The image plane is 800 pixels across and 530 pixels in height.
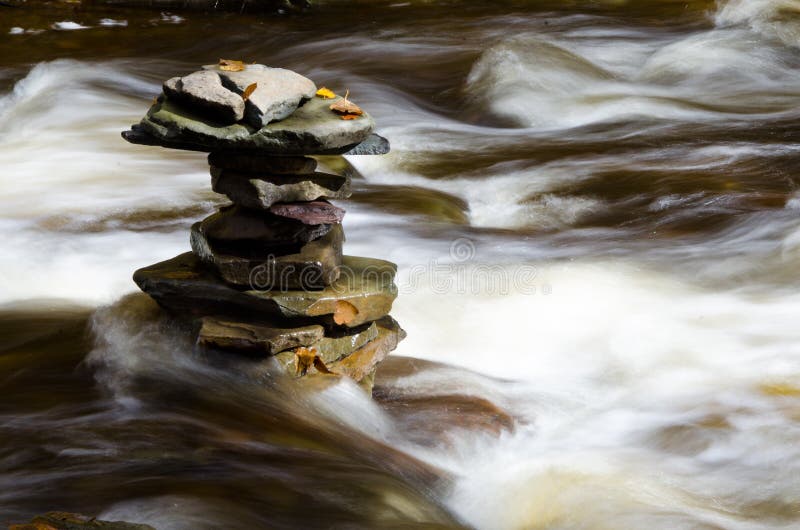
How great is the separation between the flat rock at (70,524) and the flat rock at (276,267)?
1.50m

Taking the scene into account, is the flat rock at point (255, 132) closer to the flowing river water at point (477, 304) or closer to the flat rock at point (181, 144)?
the flat rock at point (181, 144)

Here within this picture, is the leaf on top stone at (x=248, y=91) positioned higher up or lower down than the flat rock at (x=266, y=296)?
higher up

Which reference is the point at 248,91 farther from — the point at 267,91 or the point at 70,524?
the point at 70,524

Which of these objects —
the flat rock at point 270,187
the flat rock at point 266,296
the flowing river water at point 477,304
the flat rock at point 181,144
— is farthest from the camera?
the flat rock at point 266,296

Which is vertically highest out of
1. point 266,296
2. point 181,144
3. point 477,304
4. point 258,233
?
point 181,144

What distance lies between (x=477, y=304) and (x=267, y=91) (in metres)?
2.00

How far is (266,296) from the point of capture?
4.27m

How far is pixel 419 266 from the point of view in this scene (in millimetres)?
6164

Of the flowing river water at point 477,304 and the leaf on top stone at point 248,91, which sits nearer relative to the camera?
the flowing river water at point 477,304

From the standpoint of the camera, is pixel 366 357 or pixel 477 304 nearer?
pixel 366 357

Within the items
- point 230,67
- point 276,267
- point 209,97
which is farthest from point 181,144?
point 276,267

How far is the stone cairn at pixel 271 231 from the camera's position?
402 cm

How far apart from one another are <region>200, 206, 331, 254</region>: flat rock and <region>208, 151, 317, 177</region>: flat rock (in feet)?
0.62

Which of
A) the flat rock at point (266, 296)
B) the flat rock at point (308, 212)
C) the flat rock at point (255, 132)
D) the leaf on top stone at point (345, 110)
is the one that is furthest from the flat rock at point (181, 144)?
the flat rock at point (266, 296)
